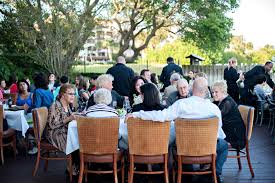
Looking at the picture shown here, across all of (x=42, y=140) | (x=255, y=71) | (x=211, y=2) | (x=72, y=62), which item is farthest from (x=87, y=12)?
(x=42, y=140)

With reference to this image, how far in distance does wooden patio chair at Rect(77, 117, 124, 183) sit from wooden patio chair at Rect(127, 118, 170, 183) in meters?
0.19

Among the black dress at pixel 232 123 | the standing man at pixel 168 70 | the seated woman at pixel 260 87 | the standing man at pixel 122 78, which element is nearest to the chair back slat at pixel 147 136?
the black dress at pixel 232 123

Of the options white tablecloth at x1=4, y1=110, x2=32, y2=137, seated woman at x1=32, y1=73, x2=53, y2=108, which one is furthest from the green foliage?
white tablecloth at x1=4, y1=110, x2=32, y2=137

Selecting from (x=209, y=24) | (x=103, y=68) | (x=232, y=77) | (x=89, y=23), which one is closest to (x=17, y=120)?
(x=232, y=77)

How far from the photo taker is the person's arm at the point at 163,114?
4.29 m

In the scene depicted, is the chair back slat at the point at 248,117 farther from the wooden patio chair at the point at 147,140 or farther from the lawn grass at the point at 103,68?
the lawn grass at the point at 103,68

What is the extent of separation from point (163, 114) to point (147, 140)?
1.04ft

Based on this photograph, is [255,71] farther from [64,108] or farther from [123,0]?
[123,0]

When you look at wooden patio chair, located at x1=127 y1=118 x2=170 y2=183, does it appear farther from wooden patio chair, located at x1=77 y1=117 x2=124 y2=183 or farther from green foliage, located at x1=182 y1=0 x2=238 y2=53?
green foliage, located at x1=182 y1=0 x2=238 y2=53

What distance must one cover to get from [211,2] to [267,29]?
4972mm

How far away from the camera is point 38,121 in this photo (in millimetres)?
5449

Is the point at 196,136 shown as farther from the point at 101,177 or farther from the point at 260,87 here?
the point at 260,87

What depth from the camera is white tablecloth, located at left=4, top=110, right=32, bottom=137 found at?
6.45m

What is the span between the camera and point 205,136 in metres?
4.33
